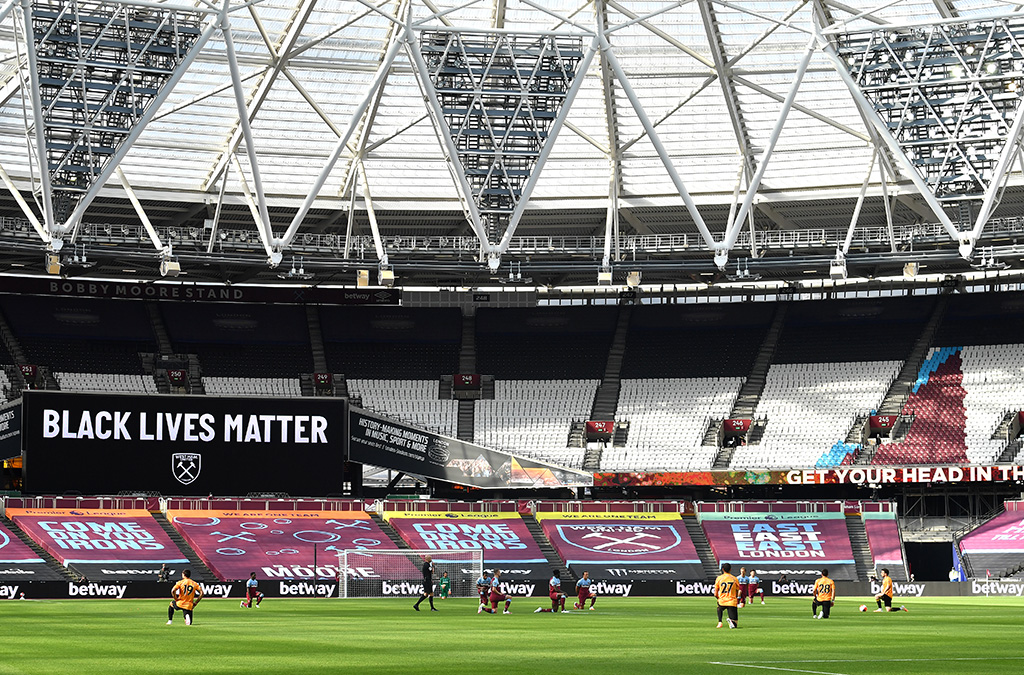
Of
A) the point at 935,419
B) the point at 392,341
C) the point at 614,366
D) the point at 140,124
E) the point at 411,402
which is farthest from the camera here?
the point at 392,341

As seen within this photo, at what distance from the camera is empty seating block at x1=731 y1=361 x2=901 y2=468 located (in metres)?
62.0

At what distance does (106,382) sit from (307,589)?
19480 millimetres

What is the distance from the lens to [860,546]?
190 feet

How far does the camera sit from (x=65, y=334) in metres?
64.5

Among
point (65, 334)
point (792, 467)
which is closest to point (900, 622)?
point (792, 467)

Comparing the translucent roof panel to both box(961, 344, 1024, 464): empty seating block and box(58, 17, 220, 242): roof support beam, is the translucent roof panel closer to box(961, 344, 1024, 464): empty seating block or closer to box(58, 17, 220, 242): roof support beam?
box(58, 17, 220, 242): roof support beam

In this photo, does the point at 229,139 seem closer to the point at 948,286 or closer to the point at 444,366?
the point at 444,366

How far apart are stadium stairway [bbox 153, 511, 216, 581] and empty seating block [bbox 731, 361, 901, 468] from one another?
2548 centimetres

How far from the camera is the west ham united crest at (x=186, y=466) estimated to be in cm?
5669

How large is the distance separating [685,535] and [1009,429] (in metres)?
16.4

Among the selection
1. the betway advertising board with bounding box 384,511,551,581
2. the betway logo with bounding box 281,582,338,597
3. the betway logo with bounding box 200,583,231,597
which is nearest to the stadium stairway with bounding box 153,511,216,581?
the betway logo with bounding box 200,583,231,597

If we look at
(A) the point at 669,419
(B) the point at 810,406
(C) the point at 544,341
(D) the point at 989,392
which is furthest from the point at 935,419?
(C) the point at 544,341

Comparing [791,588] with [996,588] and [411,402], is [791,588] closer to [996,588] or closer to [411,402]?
[996,588]

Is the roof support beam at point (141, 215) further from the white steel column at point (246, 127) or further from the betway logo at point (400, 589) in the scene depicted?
the betway logo at point (400, 589)
